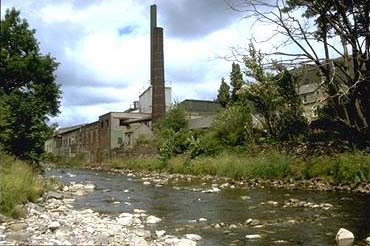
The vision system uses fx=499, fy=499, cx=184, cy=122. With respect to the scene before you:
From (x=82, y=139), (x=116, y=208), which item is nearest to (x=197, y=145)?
(x=116, y=208)

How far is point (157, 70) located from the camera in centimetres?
5425

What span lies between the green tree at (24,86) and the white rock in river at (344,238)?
45.2 ft

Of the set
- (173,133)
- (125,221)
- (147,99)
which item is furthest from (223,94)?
(125,221)

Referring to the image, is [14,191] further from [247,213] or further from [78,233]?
[247,213]

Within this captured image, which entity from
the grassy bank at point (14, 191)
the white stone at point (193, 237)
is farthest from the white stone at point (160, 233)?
the grassy bank at point (14, 191)

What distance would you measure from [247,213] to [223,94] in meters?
34.1

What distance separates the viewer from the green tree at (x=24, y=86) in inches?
802

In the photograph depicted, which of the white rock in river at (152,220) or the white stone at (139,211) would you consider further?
the white stone at (139,211)

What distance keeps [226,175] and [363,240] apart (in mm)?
18682

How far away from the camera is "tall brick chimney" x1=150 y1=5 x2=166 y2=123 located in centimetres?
5444

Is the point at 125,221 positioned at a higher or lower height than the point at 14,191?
lower

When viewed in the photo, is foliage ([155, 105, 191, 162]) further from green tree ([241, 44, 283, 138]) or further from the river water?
the river water

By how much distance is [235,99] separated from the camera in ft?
137

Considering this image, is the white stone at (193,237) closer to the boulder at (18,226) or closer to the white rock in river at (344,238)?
the white rock in river at (344,238)
